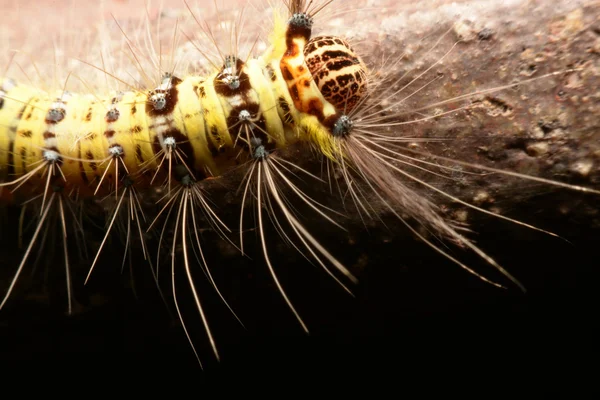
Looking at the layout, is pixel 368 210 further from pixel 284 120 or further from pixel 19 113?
pixel 19 113

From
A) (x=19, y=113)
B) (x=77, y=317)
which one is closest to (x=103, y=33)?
(x=19, y=113)

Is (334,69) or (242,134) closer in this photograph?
(334,69)

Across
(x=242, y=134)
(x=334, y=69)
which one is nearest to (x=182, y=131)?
(x=242, y=134)

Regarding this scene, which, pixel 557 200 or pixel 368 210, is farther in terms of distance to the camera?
pixel 368 210

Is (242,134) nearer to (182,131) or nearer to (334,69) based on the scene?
(182,131)
